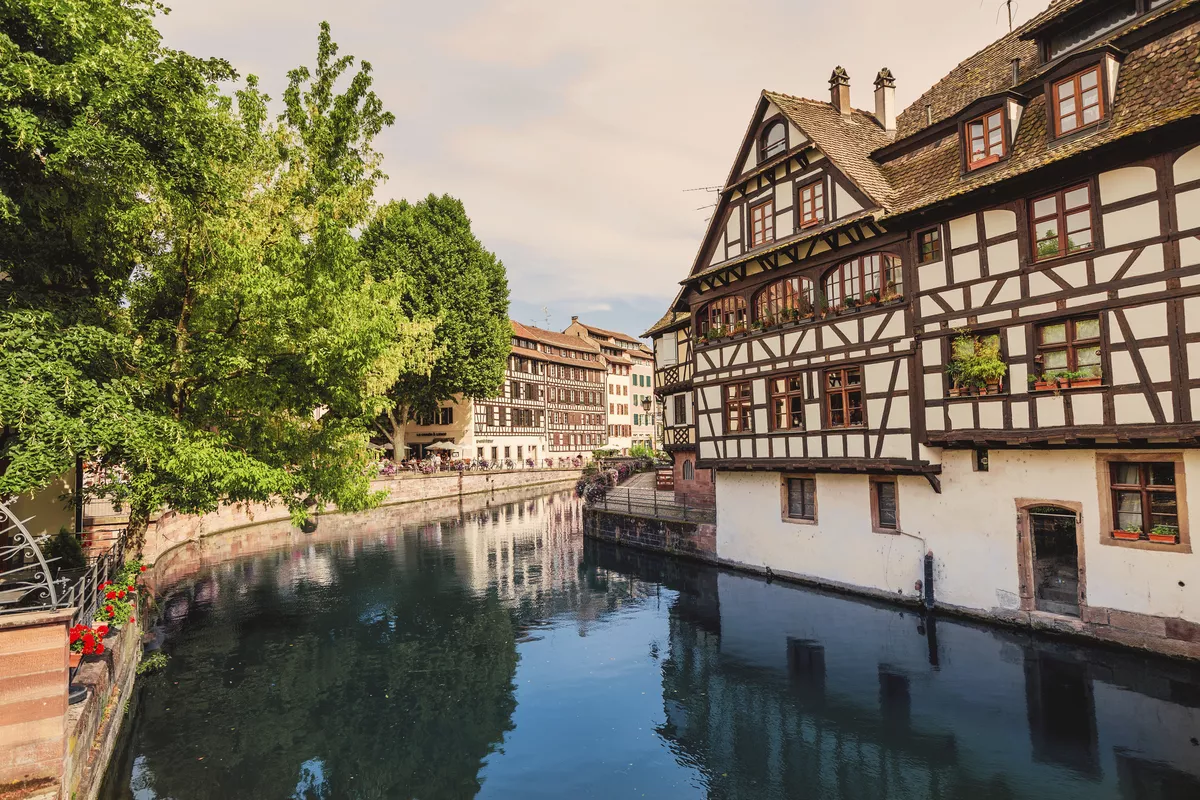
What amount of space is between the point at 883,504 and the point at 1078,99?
10713mm

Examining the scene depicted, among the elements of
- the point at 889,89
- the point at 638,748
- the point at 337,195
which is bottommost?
the point at 638,748

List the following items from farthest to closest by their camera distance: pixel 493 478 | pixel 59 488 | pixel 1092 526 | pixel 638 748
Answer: pixel 493 478, pixel 59 488, pixel 1092 526, pixel 638 748

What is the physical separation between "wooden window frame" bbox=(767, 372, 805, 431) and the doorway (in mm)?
6761

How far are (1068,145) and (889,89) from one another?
10.5 m

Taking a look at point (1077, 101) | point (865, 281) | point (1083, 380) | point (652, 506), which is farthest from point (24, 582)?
point (652, 506)

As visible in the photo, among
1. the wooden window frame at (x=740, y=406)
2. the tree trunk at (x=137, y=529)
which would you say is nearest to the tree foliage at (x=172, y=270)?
the tree trunk at (x=137, y=529)

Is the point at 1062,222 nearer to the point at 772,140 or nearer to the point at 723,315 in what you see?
the point at 772,140

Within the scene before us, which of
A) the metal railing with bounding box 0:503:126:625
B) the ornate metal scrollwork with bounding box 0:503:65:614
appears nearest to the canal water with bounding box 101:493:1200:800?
the metal railing with bounding box 0:503:126:625

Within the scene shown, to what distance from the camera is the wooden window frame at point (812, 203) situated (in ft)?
66.2

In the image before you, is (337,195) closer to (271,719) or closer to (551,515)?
(271,719)

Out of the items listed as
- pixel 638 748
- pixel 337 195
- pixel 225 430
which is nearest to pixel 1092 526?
pixel 638 748

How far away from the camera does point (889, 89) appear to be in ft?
78.2

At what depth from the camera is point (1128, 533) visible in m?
14.1

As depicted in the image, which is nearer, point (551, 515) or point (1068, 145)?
point (1068, 145)
